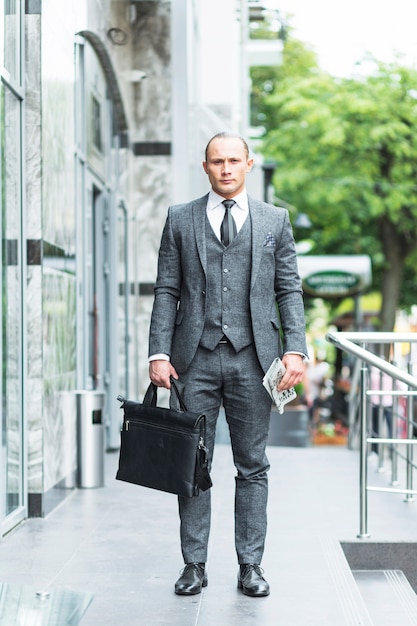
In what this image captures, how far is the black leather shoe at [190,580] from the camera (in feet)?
15.5

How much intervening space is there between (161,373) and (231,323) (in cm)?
36

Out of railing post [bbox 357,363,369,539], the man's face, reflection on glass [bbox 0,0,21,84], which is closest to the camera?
the man's face

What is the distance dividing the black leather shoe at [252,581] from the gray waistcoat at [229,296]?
970 mm

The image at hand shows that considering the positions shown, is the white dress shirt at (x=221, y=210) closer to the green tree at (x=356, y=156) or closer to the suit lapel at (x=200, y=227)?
the suit lapel at (x=200, y=227)

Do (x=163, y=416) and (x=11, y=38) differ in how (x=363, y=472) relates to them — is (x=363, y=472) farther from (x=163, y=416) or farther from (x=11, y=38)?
(x=11, y=38)

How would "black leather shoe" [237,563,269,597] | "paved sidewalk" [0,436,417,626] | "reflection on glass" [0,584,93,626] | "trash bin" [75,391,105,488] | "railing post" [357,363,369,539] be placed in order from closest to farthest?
1. "reflection on glass" [0,584,93,626]
2. "paved sidewalk" [0,436,417,626]
3. "black leather shoe" [237,563,269,597]
4. "railing post" [357,363,369,539]
5. "trash bin" [75,391,105,488]

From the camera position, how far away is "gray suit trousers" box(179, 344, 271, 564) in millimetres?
4668

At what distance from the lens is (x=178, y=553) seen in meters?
5.66

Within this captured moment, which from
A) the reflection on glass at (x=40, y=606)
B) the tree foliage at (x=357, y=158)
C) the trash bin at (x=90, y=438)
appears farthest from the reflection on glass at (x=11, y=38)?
the tree foliage at (x=357, y=158)

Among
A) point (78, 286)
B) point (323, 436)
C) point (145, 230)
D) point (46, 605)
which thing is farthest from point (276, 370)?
point (323, 436)

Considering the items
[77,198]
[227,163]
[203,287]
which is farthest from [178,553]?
[77,198]

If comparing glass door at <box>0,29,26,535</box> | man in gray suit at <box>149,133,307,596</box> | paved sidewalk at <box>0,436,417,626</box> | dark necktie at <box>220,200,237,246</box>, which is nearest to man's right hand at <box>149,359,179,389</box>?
man in gray suit at <box>149,133,307,596</box>

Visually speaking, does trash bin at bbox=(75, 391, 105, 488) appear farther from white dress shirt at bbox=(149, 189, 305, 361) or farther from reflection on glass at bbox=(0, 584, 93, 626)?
white dress shirt at bbox=(149, 189, 305, 361)

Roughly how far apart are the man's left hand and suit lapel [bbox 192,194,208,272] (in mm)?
520
